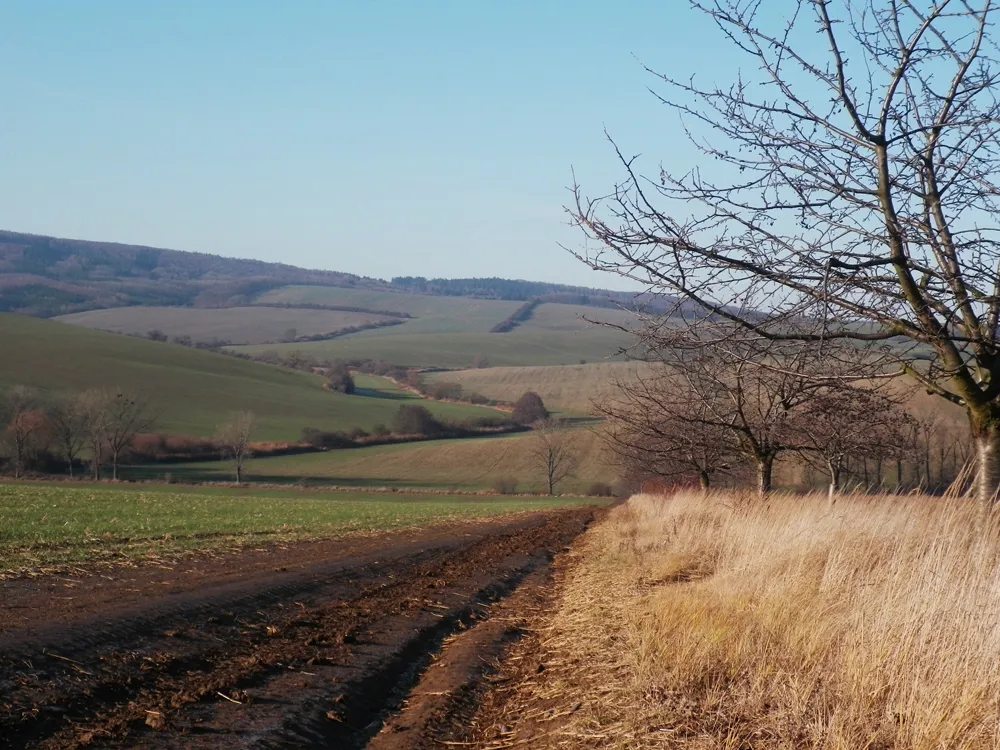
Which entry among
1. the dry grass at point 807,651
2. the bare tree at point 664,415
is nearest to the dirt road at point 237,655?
the dry grass at point 807,651

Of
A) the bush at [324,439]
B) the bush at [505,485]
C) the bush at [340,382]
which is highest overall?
the bush at [340,382]

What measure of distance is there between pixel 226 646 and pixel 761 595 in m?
4.37

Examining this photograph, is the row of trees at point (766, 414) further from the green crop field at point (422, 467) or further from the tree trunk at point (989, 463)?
the green crop field at point (422, 467)

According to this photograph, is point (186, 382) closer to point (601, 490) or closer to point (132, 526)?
point (601, 490)

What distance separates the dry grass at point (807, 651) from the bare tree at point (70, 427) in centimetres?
6750

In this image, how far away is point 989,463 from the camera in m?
6.94

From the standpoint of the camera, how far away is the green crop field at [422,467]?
71.8 meters

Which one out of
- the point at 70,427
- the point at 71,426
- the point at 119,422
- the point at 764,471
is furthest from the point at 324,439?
the point at 764,471

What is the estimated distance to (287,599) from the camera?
33.9 ft

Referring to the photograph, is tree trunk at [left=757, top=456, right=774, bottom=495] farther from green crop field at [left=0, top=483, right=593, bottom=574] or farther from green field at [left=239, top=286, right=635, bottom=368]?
green field at [left=239, top=286, right=635, bottom=368]

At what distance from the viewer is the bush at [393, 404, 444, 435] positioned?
91.9 metres

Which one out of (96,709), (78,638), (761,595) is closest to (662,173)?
(761,595)

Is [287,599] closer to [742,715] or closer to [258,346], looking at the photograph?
[742,715]

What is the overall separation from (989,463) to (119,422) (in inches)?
2879
